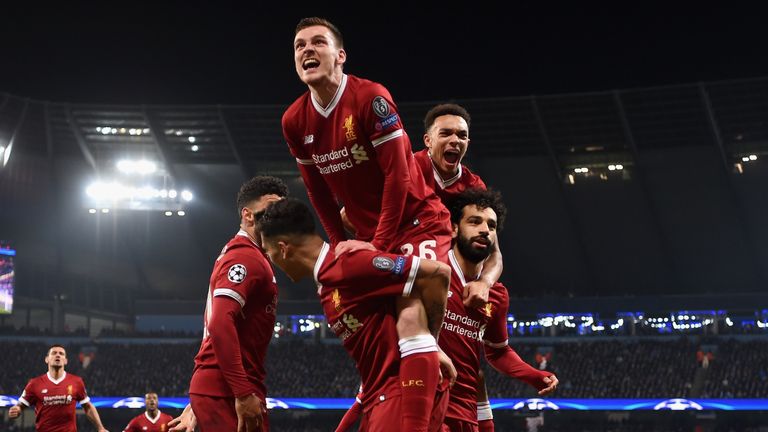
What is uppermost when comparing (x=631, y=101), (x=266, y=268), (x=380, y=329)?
(x=631, y=101)

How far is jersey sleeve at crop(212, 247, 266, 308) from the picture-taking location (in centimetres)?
650

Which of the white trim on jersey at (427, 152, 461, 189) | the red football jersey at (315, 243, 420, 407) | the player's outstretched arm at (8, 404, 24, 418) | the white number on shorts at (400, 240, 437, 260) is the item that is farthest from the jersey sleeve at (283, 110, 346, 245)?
the player's outstretched arm at (8, 404, 24, 418)

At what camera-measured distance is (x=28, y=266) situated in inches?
1956

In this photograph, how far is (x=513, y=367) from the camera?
24.7 feet

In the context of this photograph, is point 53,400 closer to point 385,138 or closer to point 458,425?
point 458,425

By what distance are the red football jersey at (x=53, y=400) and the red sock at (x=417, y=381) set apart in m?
10.8

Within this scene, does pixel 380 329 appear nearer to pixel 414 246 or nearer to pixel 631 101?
pixel 414 246

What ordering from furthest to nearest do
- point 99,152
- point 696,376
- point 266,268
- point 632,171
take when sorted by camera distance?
point 99,152 → point 632,171 → point 696,376 → point 266,268

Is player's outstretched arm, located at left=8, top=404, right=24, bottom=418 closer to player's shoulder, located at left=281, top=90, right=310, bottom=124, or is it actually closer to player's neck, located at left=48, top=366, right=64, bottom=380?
player's neck, located at left=48, top=366, right=64, bottom=380

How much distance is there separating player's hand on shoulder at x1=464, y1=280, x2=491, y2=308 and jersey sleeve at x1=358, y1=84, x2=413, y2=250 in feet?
2.78

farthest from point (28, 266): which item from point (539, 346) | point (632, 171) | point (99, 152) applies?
point (632, 171)

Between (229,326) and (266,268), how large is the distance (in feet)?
2.10

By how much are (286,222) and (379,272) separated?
0.67m

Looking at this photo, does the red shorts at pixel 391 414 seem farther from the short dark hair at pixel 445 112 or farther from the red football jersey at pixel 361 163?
the short dark hair at pixel 445 112
